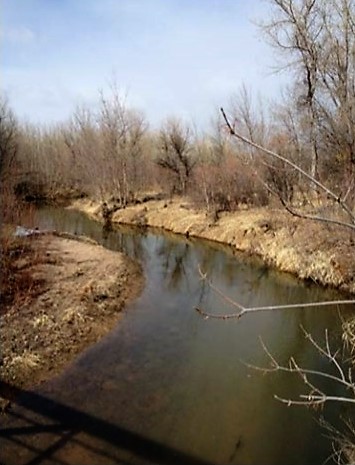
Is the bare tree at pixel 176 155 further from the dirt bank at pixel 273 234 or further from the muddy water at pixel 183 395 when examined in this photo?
the muddy water at pixel 183 395

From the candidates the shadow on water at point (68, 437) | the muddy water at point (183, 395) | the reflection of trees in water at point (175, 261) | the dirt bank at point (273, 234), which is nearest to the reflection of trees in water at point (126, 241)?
the reflection of trees in water at point (175, 261)

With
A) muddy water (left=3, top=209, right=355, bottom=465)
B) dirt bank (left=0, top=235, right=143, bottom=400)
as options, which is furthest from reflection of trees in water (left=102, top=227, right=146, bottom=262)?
muddy water (left=3, top=209, right=355, bottom=465)

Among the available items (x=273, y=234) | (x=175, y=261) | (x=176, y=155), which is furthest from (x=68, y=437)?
(x=176, y=155)

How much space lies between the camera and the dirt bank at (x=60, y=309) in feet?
25.6

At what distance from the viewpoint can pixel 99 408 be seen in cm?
670

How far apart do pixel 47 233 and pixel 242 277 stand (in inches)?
348

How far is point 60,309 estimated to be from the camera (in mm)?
9836

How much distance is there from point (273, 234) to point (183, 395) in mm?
11614

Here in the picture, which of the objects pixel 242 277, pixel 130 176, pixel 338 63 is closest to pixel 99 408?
pixel 242 277

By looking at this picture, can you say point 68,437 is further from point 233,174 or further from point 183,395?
point 233,174

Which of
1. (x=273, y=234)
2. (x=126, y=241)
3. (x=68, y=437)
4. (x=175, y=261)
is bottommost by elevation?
(x=68, y=437)

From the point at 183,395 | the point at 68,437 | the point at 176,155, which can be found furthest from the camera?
the point at 176,155

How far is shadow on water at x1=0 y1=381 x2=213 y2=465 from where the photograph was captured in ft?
18.3

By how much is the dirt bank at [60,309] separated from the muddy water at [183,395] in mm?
416
